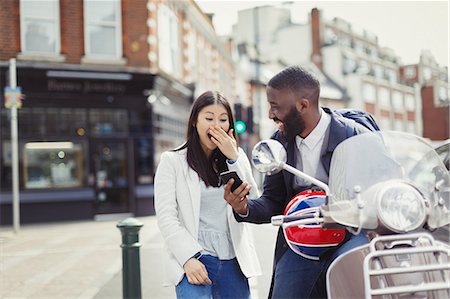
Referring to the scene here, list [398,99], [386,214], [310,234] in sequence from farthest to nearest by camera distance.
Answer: [398,99] → [310,234] → [386,214]

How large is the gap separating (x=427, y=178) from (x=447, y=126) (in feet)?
13.9

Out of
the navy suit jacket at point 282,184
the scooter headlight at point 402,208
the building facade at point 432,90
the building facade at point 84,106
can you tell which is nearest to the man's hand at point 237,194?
the navy suit jacket at point 282,184

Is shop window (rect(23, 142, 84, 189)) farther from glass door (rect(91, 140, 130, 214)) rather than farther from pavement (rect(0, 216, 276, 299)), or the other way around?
pavement (rect(0, 216, 276, 299))

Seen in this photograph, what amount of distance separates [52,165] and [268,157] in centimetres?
1101

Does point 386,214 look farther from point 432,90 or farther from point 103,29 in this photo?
point 103,29

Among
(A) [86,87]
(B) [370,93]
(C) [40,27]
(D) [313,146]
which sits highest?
(C) [40,27]

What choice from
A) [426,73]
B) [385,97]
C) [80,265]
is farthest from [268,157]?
[385,97]

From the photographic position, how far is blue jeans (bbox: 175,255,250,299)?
2.20m

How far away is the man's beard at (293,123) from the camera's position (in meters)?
1.98

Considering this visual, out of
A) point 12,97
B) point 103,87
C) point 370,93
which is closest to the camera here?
point 12,97

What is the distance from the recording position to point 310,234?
187 cm

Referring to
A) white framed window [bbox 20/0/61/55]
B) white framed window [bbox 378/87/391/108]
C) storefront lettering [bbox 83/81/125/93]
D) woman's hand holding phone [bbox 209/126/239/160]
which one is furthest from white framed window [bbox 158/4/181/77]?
woman's hand holding phone [bbox 209/126/239/160]

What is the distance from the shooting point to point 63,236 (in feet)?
30.6

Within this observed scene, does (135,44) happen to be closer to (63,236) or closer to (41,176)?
(41,176)
